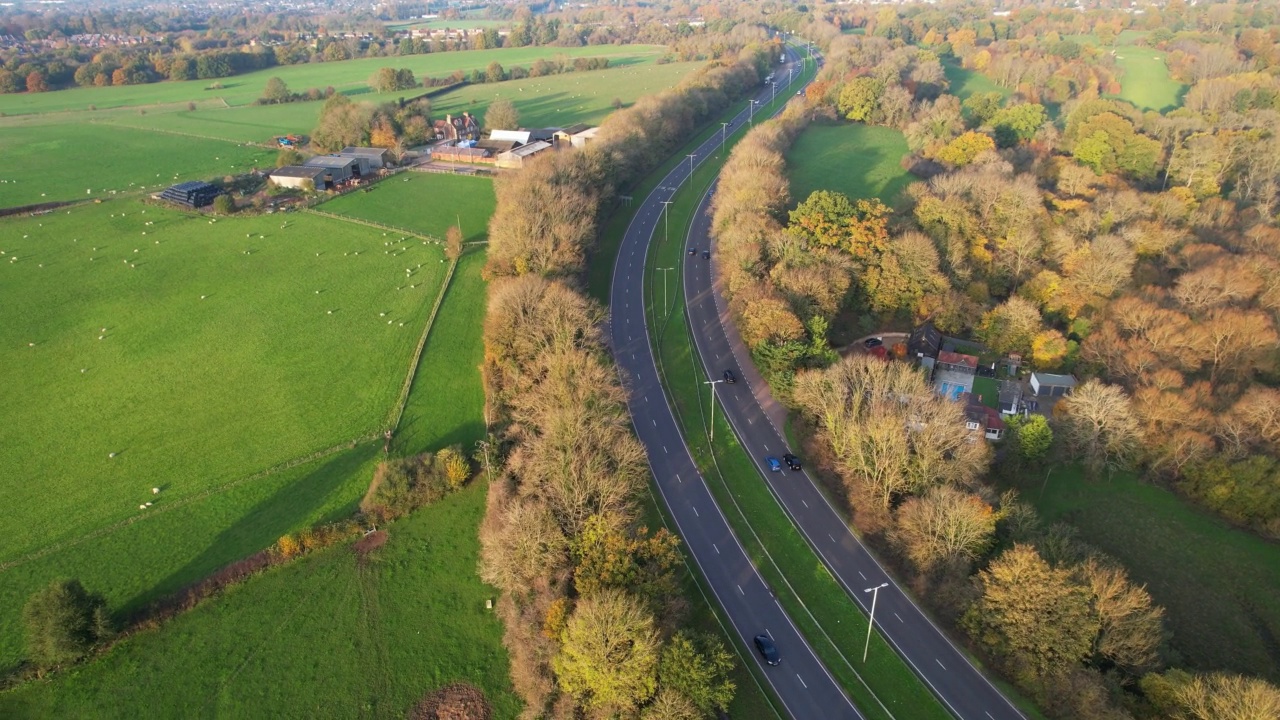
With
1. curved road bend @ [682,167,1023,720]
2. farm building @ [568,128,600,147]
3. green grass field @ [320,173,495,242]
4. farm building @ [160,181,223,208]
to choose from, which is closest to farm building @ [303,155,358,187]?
green grass field @ [320,173,495,242]

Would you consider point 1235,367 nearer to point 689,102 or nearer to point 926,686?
point 926,686

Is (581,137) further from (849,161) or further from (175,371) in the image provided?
(175,371)

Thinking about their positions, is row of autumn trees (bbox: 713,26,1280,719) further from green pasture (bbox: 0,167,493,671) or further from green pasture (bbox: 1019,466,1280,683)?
green pasture (bbox: 0,167,493,671)

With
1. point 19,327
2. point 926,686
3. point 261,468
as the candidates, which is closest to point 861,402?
point 926,686

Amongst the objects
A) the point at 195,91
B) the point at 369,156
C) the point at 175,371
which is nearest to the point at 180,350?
the point at 175,371

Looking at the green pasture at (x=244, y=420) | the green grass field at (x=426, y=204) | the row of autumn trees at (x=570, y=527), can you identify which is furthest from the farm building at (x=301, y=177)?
the row of autumn trees at (x=570, y=527)

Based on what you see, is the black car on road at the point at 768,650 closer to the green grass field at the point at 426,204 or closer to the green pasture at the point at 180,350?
the green pasture at the point at 180,350
